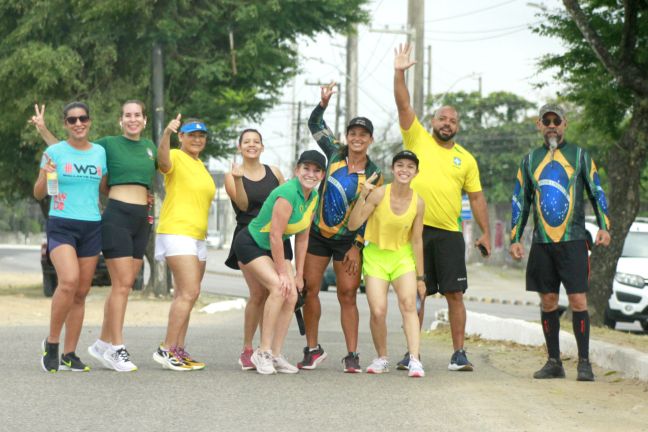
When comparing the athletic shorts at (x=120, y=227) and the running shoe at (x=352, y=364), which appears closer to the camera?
the athletic shorts at (x=120, y=227)

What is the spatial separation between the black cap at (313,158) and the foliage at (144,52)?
12.9 m

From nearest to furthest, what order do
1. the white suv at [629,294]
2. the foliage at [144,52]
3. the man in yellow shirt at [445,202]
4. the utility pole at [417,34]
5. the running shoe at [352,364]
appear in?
the running shoe at [352,364], the man in yellow shirt at [445,202], the white suv at [629,294], the foliage at [144,52], the utility pole at [417,34]

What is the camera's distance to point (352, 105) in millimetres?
40031

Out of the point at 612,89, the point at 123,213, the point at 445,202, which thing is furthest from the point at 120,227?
the point at 612,89

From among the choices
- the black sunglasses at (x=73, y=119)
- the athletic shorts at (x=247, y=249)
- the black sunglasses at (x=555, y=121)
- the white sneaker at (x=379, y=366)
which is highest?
the black sunglasses at (x=555, y=121)

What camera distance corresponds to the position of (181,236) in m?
10.1

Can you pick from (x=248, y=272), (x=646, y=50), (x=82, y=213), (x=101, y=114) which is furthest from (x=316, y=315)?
(x=101, y=114)

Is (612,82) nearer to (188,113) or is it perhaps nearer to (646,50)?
(646,50)

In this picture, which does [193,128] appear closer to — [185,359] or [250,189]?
[250,189]

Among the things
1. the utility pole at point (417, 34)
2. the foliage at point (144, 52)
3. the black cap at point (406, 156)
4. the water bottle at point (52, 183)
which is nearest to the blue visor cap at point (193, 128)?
the water bottle at point (52, 183)

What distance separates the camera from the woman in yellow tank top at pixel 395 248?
10.2 metres

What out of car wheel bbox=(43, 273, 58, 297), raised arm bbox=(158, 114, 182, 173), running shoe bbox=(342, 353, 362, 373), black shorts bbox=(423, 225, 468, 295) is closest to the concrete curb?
black shorts bbox=(423, 225, 468, 295)

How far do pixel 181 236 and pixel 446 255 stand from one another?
2.23 meters

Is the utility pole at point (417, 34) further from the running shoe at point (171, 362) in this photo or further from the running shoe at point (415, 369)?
the running shoe at point (171, 362)
